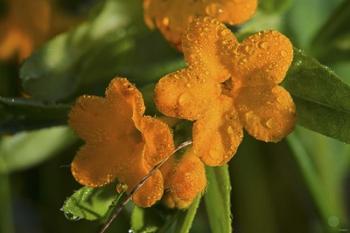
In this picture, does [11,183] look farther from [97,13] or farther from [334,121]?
[334,121]

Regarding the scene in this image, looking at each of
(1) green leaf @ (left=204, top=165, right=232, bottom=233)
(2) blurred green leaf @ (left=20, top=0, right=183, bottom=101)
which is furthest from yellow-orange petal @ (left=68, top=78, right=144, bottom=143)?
(2) blurred green leaf @ (left=20, top=0, right=183, bottom=101)

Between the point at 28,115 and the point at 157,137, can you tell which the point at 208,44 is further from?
the point at 28,115

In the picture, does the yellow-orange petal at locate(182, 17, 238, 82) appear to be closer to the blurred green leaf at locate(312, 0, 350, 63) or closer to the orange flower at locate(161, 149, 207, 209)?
the orange flower at locate(161, 149, 207, 209)

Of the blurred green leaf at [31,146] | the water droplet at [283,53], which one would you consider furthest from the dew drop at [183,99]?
the blurred green leaf at [31,146]

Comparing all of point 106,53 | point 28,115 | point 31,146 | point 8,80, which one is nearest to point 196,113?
point 28,115

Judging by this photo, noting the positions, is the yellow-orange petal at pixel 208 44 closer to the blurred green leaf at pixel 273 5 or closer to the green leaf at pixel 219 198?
the green leaf at pixel 219 198

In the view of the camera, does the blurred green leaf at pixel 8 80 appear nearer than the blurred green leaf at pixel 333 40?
No

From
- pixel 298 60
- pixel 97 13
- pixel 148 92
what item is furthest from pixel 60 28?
pixel 298 60
